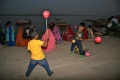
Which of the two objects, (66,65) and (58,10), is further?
(58,10)

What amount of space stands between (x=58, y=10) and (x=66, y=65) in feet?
36.1

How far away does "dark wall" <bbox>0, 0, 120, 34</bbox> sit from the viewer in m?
14.2

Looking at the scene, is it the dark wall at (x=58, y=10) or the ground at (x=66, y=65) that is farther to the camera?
the dark wall at (x=58, y=10)

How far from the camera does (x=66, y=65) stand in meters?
5.60

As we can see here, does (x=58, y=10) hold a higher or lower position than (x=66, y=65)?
higher

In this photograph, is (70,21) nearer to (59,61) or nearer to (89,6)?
(89,6)

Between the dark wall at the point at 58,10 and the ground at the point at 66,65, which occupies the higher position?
the dark wall at the point at 58,10

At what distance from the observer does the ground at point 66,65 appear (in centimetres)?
479

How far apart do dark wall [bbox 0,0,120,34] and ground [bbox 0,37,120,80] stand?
6441mm

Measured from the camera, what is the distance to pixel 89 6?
56.0ft

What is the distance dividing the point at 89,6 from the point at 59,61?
1241 centimetres

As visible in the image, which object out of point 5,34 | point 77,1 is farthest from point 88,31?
point 77,1

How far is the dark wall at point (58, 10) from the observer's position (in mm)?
14225

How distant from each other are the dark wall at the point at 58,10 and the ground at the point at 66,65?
644 cm
